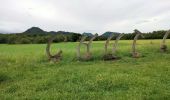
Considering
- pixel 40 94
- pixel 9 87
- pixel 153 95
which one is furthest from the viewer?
pixel 9 87

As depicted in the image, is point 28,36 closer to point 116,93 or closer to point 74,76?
point 74,76

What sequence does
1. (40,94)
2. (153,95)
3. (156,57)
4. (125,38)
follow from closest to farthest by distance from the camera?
(153,95) < (40,94) < (156,57) < (125,38)

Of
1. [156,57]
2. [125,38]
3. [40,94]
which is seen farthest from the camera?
[125,38]

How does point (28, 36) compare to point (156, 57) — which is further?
point (28, 36)

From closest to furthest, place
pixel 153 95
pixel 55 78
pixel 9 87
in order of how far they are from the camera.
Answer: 1. pixel 153 95
2. pixel 9 87
3. pixel 55 78

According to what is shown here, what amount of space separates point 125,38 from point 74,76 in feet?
98.7

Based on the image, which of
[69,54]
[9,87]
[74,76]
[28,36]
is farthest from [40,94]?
[28,36]

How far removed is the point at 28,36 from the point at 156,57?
19.5m

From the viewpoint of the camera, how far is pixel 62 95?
9891mm

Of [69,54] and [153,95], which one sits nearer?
[153,95]

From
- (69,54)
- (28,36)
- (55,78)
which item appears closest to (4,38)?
(28,36)

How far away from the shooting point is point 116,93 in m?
9.97

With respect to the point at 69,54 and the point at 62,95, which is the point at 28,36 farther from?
the point at 62,95

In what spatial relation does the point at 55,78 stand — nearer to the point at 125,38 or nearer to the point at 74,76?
the point at 74,76
